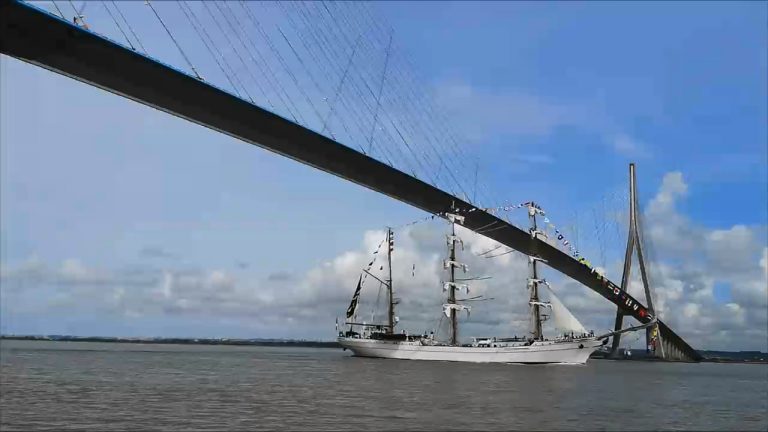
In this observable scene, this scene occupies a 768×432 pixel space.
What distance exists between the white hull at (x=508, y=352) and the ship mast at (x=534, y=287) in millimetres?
3189

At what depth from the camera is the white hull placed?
7294cm

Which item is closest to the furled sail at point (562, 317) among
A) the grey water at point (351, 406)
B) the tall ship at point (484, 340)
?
the tall ship at point (484, 340)

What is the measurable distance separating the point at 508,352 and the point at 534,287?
8656 mm

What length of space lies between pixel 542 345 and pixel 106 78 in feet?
171

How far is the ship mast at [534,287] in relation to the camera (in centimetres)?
7688

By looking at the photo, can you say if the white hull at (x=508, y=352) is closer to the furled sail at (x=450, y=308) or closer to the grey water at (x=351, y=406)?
the furled sail at (x=450, y=308)

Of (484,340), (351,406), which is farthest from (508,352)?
(351,406)

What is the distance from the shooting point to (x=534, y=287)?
78562 millimetres

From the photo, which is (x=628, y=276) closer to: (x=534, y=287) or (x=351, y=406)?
(x=534, y=287)

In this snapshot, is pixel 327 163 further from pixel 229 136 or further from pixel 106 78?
pixel 106 78

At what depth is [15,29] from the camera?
2791 centimetres

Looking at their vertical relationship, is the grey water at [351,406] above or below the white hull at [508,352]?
below

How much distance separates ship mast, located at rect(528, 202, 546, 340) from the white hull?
3189 millimetres

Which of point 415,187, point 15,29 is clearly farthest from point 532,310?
point 15,29
